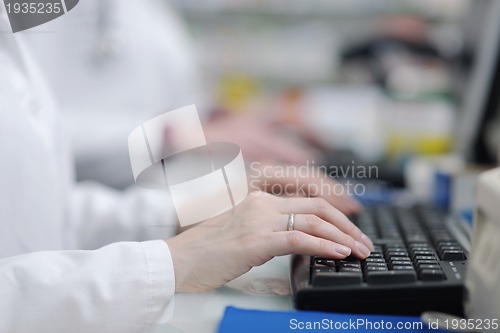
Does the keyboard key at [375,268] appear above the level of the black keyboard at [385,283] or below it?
above

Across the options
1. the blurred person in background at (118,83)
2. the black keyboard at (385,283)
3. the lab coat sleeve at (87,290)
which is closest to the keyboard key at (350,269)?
the black keyboard at (385,283)

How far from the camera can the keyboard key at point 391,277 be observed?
526 mm

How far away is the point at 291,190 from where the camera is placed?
729mm

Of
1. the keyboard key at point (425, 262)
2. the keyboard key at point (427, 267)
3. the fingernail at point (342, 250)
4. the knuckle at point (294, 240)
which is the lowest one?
the keyboard key at point (425, 262)

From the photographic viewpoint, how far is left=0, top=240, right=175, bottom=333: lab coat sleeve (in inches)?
20.7

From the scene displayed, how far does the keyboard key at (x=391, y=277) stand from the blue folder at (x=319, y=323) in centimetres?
3

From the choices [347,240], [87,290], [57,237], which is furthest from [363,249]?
[57,237]

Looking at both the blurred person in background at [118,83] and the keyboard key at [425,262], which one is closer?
the keyboard key at [425,262]

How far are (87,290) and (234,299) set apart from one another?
0.43 ft

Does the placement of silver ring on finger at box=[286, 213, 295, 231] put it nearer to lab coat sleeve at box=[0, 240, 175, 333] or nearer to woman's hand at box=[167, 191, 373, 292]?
woman's hand at box=[167, 191, 373, 292]

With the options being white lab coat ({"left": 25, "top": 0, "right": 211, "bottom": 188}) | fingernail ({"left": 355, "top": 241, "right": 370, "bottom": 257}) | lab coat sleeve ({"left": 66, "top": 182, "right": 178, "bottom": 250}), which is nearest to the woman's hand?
fingernail ({"left": 355, "top": 241, "right": 370, "bottom": 257})

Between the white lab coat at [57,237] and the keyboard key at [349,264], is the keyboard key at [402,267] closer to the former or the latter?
the keyboard key at [349,264]

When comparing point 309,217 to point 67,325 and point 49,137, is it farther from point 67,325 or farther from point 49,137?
point 49,137

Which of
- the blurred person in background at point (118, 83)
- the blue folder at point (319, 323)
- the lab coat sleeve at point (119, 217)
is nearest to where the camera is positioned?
the blue folder at point (319, 323)
